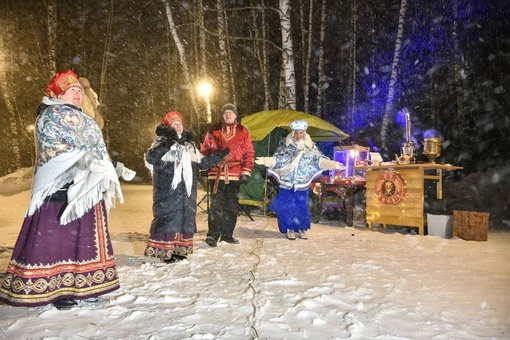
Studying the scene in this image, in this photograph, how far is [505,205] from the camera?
9.31 m

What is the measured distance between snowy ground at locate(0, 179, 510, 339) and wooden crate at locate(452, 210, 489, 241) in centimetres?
38

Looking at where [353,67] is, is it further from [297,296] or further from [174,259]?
[297,296]

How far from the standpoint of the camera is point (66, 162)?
2.72m

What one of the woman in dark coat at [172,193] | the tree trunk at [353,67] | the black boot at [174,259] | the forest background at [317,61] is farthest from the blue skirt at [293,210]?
the tree trunk at [353,67]

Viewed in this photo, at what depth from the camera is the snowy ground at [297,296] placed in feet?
7.77

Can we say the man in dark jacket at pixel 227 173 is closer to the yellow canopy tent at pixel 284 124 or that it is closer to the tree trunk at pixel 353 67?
the yellow canopy tent at pixel 284 124

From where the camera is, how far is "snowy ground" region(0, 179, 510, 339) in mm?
2367

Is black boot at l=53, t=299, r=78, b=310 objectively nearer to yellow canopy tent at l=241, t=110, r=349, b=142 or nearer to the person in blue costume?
the person in blue costume

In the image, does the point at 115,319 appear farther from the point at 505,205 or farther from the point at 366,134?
the point at 366,134

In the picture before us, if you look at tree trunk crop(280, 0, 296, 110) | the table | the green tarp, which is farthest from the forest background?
the table

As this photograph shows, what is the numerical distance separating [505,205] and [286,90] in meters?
6.39

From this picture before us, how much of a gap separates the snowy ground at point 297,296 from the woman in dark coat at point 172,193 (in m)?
0.22

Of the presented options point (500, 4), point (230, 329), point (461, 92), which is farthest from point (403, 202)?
point (500, 4)

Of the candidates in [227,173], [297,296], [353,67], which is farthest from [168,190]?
[353,67]
